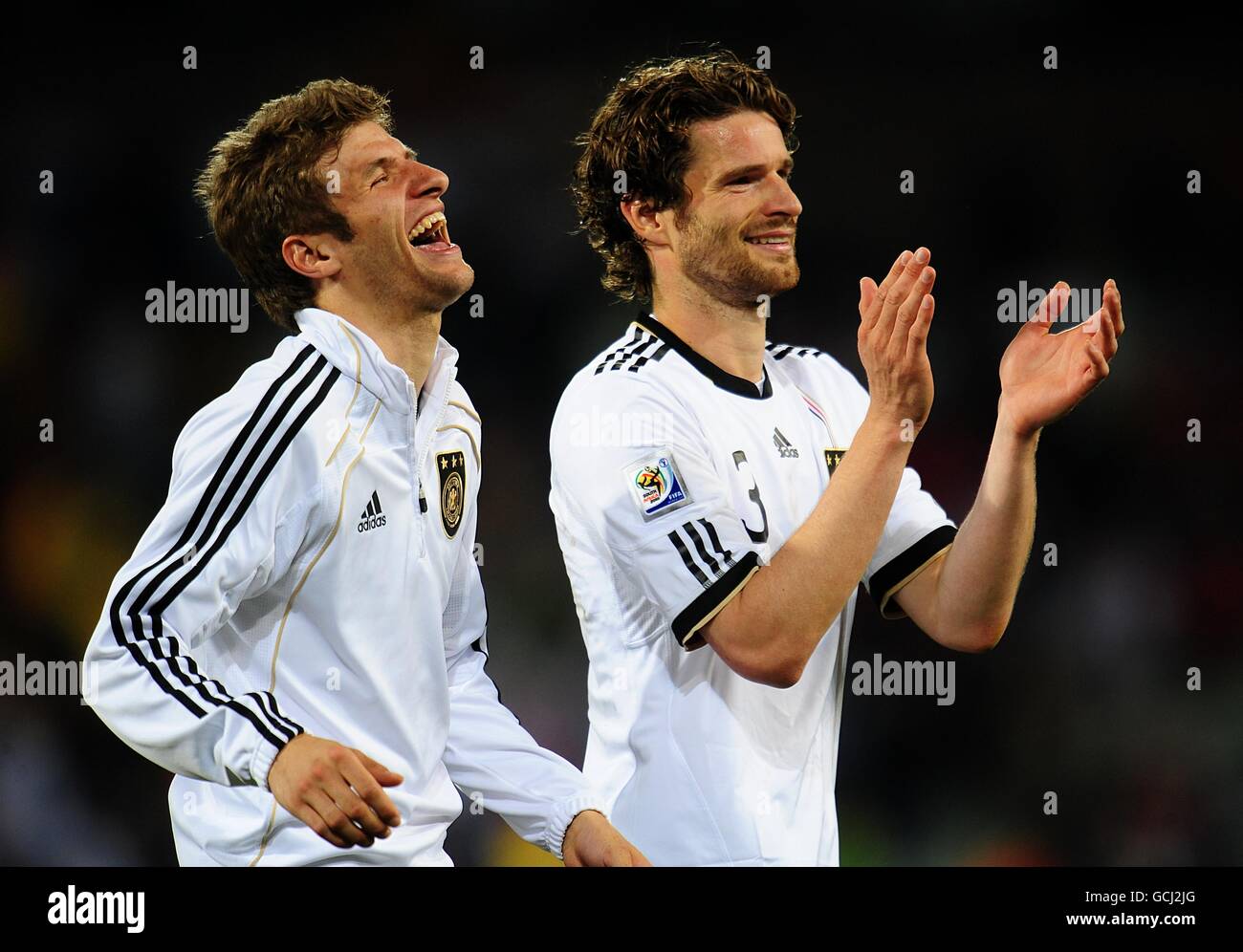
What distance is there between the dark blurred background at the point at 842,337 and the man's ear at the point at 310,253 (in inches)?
16.3

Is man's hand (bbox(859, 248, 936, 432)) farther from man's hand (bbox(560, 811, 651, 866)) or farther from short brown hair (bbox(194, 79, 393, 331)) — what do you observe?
short brown hair (bbox(194, 79, 393, 331))

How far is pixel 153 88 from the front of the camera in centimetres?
318

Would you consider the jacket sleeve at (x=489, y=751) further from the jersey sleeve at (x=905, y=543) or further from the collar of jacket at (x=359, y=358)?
the jersey sleeve at (x=905, y=543)

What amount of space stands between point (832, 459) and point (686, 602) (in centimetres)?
48

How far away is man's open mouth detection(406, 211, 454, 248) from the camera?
107 inches

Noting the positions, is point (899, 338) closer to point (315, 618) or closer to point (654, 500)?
point (654, 500)

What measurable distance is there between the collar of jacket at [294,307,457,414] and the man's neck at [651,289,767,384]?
1.82ft

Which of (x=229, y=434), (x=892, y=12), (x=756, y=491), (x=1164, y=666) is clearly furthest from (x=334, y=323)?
(x=1164, y=666)

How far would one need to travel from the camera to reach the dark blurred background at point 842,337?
316 centimetres

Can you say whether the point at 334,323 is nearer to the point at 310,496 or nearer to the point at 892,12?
the point at 310,496

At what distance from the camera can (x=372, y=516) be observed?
2488 millimetres

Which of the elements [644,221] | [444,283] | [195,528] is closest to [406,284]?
[444,283]

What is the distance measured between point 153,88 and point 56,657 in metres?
1.27

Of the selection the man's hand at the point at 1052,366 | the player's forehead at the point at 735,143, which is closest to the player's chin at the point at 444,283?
the player's forehead at the point at 735,143
